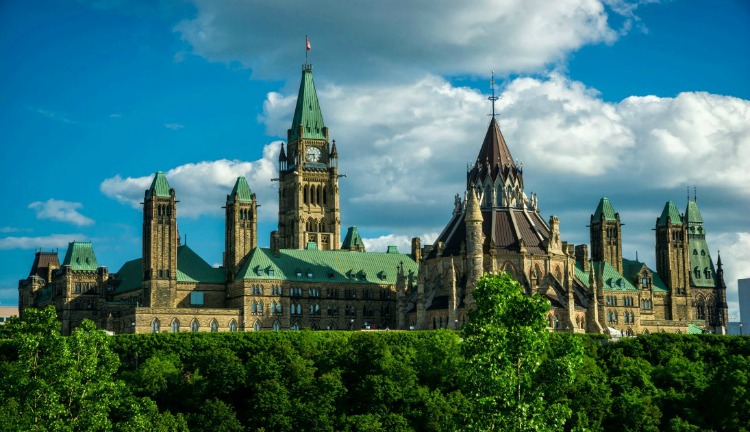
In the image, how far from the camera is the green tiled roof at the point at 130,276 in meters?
181

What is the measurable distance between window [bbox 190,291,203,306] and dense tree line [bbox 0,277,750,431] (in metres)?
31.4

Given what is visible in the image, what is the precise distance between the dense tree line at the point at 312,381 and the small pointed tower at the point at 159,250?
2954cm

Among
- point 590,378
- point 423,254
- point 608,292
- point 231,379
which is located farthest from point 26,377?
point 608,292

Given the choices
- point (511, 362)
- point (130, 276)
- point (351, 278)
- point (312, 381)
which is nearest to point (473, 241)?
point (351, 278)

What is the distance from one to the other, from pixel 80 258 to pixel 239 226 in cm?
2514

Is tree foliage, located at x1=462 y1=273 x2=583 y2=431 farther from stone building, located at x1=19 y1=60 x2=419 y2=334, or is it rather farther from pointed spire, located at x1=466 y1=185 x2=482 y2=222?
stone building, located at x1=19 y1=60 x2=419 y2=334

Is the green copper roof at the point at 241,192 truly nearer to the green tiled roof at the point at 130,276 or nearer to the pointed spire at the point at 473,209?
the green tiled roof at the point at 130,276

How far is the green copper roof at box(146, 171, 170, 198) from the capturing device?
17375 centimetres

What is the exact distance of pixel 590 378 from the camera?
414 ft

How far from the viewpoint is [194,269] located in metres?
177

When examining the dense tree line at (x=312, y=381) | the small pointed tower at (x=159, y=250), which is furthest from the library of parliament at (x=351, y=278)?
the dense tree line at (x=312, y=381)

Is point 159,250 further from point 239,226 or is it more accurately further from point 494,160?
point 494,160

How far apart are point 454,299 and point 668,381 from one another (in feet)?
115

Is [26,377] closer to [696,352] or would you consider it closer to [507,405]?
[507,405]
